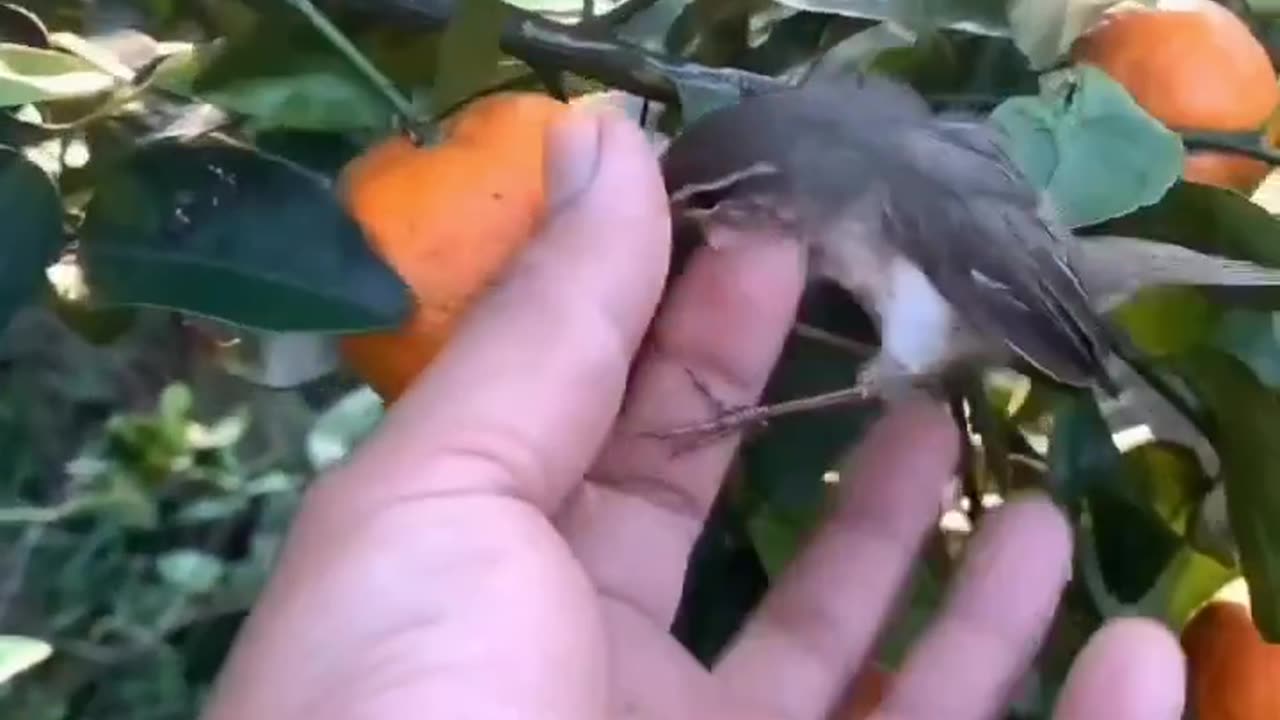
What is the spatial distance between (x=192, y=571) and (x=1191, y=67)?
50 centimetres

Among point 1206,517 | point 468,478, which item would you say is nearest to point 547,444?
point 468,478

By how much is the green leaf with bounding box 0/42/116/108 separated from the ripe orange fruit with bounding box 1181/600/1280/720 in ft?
1.29

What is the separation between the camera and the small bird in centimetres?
49

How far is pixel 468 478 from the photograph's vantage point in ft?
1.47

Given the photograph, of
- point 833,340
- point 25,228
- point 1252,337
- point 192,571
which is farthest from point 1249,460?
point 192,571

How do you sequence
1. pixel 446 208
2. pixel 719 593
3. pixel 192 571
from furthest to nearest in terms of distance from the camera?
pixel 192 571 < pixel 719 593 < pixel 446 208

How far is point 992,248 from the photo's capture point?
56 cm

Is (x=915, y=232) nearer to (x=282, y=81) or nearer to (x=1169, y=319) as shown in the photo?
(x=1169, y=319)

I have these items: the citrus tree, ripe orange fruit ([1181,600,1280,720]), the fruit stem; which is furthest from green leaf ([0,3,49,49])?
ripe orange fruit ([1181,600,1280,720])

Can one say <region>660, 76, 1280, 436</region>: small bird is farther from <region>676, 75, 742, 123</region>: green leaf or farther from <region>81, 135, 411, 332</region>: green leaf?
<region>81, 135, 411, 332</region>: green leaf

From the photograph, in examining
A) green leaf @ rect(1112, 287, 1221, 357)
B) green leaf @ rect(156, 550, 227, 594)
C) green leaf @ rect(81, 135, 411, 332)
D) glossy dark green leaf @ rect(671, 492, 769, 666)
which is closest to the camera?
green leaf @ rect(81, 135, 411, 332)

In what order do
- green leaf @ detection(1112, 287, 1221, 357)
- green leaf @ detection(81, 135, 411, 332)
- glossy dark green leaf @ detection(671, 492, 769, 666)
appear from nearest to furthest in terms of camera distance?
green leaf @ detection(81, 135, 411, 332), green leaf @ detection(1112, 287, 1221, 357), glossy dark green leaf @ detection(671, 492, 769, 666)

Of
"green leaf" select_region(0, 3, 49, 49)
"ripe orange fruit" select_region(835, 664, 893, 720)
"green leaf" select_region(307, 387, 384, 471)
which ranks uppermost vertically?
"green leaf" select_region(0, 3, 49, 49)

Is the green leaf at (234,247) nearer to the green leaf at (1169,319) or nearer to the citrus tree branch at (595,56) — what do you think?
the citrus tree branch at (595,56)
